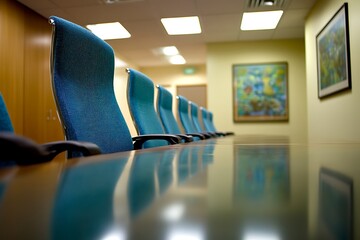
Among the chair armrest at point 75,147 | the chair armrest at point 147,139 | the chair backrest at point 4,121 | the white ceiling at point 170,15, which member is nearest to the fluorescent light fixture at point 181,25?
the white ceiling at point 170,15

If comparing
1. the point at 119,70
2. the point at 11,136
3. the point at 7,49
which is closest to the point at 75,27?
the point at 11,136

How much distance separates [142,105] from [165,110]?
78 centimetres

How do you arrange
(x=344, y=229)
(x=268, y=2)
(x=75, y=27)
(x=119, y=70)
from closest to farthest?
(x=344, y=229) < (x=75, y=27) < (x=268, y=2) < (x=119, y=70)

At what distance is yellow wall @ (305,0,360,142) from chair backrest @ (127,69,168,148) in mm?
1109

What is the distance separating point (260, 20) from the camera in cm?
→ 462

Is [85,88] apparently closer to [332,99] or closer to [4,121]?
[4,121]

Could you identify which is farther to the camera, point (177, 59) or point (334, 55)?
point (177, 59)

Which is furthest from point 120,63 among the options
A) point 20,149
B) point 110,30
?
point 20,149

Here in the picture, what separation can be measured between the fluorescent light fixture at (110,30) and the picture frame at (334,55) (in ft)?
9.47

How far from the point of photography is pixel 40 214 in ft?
0.58

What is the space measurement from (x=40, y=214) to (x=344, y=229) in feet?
0.53

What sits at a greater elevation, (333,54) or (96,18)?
(96,18)

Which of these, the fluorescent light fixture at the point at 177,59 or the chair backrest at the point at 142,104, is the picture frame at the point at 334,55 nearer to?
the chair backrest at the point at 142,104

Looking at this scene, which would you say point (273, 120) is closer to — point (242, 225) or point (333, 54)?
point (333, 54)
